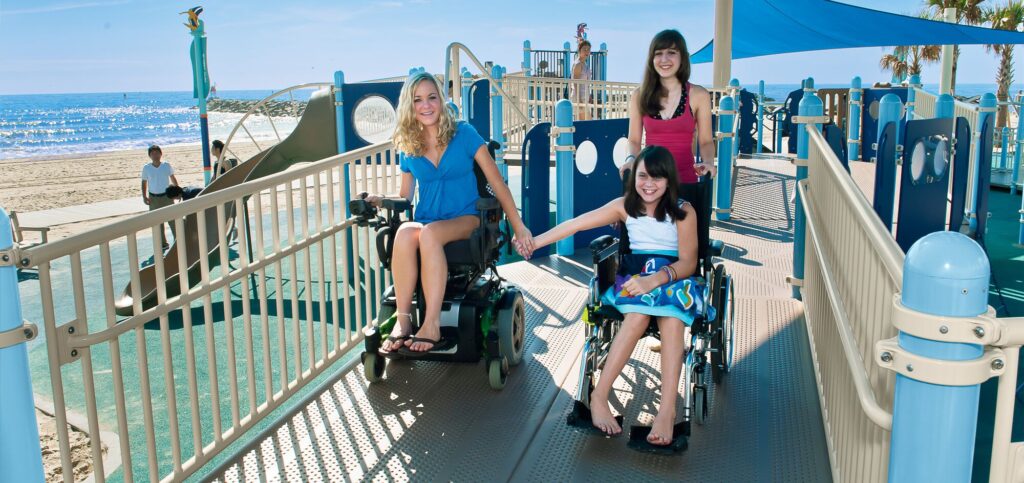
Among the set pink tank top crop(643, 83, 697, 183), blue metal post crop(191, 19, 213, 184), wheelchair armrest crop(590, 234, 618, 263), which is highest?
blue metal post crop(191, 19, 213, 184)

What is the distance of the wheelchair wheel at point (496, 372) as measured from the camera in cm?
385

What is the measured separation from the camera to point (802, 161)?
16.3ft

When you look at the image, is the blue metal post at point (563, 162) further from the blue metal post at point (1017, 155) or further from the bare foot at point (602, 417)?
the blue metal post at point (1017, 155)

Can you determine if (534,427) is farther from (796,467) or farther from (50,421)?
(50,421)

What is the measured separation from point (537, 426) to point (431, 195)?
1.23 metres

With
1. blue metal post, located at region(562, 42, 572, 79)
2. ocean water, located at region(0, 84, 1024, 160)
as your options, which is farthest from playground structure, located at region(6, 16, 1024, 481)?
ocean water, located at region(0, 84, 1024, 160)

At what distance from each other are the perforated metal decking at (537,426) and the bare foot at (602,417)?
4.2 inches

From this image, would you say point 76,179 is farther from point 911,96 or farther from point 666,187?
point 666,187

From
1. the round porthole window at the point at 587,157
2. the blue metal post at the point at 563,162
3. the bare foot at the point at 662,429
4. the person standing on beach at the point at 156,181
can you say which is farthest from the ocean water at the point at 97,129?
the bare foot at the point at 662,429

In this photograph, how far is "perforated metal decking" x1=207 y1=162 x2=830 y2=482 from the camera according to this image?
3.16 meters

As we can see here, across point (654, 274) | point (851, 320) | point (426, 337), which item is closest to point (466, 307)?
point (426, 337)

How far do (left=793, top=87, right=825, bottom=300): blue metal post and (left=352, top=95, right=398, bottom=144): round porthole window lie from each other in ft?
14.7

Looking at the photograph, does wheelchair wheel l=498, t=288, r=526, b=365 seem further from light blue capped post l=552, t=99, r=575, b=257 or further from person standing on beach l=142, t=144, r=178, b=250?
person standing on beach l=142, t=144, r=178, b=250

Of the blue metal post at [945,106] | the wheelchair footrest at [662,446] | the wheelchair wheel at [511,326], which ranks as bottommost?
the wheelchair footrest at [662,446]
